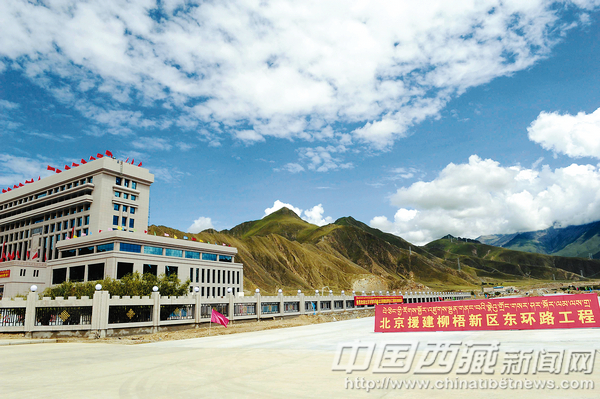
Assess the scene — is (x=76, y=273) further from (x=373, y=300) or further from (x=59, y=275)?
(x=373, y=300)

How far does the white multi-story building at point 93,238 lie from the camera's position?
74188 mm

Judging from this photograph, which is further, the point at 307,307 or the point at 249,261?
the point at 249,261

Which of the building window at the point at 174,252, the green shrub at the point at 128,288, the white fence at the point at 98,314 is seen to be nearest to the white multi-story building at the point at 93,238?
the building window at the point at 174,252

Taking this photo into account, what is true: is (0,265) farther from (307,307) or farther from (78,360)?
(78,360)

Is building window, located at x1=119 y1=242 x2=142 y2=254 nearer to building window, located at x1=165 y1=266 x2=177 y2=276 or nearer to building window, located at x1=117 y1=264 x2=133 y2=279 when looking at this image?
building window, located at x1=117 y1=264 x2=133 y2=279

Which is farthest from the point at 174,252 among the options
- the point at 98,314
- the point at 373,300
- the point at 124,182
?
the point at 98,314

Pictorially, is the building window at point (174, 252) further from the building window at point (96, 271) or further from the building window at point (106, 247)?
the building window at point (96, 271)

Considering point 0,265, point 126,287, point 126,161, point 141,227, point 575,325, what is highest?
point 126,161

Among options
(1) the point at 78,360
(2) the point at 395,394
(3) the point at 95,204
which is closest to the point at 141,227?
(3) the point at 95,204

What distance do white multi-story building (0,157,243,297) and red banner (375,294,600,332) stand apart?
57.3 meters

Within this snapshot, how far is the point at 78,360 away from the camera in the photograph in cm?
1869

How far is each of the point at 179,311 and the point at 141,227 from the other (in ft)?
203

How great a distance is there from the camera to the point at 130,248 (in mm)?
73812

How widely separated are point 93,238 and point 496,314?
71419mm
